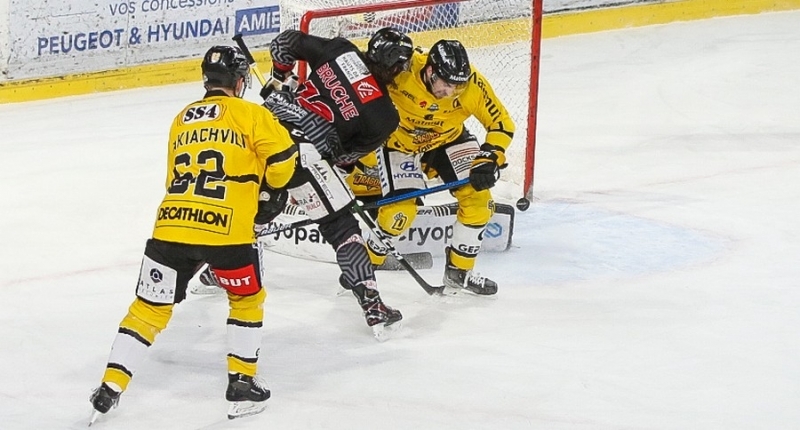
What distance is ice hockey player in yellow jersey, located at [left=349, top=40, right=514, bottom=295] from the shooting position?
14.4 feet

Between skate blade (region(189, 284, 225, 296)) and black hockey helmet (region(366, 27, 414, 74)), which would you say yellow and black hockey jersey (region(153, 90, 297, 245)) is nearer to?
black hockey helmet (region(366, 27, 414, 74))

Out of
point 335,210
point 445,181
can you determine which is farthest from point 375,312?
point 445,181

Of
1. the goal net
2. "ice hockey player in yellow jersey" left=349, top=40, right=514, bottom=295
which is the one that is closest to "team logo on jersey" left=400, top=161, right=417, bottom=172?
"ice hockey player in yellow jersey" left=349, top=40, right=514, bottom=295

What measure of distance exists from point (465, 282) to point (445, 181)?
1.49ft

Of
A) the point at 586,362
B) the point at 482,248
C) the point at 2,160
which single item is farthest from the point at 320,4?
the point at 586,362

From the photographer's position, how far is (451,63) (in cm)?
409

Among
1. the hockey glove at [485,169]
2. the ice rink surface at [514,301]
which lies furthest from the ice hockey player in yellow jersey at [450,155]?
the ice rink surface at [514,301]

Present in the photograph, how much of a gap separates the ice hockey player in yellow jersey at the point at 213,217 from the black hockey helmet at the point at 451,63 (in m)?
0.89

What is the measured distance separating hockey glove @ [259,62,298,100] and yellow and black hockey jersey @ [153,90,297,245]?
44.0 inches

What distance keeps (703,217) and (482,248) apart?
112 centimetres

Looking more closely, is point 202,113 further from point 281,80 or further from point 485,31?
point 485,31

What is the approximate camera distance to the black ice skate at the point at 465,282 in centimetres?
449

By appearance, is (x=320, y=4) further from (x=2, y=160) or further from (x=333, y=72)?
(x=2, y=160)

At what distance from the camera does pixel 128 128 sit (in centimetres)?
682
